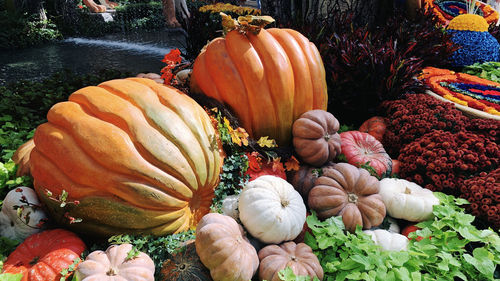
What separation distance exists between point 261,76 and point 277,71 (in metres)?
0.13

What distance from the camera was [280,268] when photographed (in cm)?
196

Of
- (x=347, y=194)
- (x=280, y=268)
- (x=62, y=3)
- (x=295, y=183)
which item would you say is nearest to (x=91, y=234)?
(x=280, y=268)

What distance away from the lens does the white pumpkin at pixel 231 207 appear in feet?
7.61

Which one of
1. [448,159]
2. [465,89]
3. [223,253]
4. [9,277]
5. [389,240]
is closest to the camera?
[9,277]

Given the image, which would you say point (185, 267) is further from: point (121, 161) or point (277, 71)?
point (277, 71)

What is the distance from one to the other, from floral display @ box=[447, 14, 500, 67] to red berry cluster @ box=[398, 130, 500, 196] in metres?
2.59

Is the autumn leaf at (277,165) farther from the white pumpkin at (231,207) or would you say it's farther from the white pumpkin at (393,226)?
the white pumpkin at (393,226)

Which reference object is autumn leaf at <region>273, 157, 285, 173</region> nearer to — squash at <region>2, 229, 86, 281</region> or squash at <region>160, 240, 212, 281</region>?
squash at <region>160, 240, 212, 281</region>

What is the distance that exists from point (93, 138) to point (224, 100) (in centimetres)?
104

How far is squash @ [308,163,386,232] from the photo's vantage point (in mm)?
2342

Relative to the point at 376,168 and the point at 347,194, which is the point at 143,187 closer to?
the point at 347,194

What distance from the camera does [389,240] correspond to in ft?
7.48

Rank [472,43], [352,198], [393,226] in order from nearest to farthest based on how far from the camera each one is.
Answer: [352,198]
[393,226]
[472,43]

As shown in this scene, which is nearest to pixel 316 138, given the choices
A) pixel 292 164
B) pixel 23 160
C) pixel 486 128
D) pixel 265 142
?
pixel 292 164
